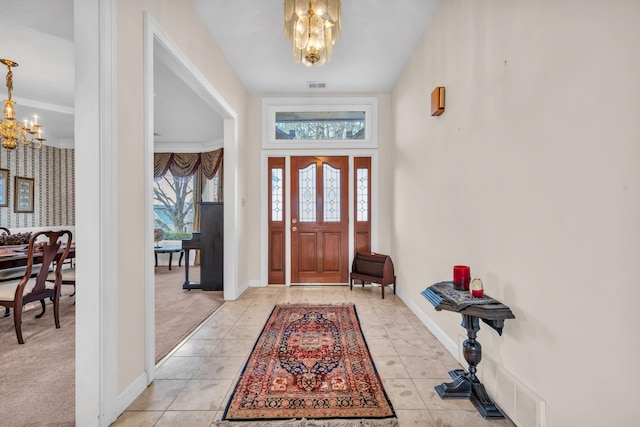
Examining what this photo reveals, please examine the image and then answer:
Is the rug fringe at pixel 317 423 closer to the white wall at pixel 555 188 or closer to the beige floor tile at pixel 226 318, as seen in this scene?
the white wall at pixel 555 188

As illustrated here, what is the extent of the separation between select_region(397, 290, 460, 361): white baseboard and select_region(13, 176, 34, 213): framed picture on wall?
7541 millimetres

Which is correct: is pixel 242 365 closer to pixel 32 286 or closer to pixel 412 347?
pixel 412 347

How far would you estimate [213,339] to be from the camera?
8.75ft

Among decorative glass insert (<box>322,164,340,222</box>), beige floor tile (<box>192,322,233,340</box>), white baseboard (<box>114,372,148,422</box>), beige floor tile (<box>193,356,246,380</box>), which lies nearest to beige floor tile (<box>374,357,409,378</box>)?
beige floor tile (<box>193,356,246,380</box>)

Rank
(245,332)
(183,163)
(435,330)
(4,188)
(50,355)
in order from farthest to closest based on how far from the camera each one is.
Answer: (183,163) < (4,188) < (245,332) < (435,330) < (50,355)

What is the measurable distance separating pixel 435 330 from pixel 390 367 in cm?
79

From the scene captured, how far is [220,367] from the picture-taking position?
2.18 metres

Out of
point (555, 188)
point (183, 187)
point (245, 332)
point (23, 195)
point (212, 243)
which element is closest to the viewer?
point (555, 188)

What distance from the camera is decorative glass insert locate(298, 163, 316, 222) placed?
4.71 m

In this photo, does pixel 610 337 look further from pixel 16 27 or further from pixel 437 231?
pixel 16 27

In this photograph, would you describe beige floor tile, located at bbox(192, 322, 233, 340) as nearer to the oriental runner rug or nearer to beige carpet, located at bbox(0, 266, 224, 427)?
beige carpet, located at bbox(0, 266, 224, 427)

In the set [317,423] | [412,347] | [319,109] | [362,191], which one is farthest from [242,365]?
[319,109]

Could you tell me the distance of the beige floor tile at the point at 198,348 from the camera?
7.89ft

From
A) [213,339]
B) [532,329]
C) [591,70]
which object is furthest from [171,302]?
[591,70]
